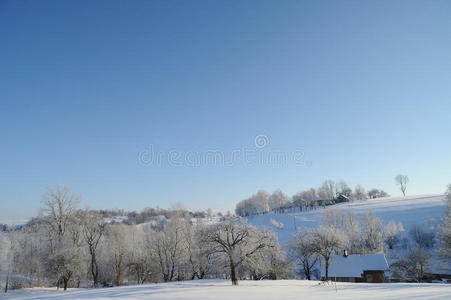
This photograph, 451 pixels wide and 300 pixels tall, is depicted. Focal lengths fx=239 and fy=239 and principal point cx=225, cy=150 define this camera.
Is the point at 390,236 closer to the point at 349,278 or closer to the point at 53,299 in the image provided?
the point at 349,278

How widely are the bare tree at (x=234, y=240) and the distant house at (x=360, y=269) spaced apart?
1908 centimetres

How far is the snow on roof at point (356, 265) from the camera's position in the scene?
35.4m

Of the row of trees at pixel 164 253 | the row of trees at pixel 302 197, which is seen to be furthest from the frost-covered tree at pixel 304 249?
the row of trees at pixel 302 197

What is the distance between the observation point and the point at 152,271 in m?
41.5

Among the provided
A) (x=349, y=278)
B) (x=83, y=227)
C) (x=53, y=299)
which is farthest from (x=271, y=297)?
(x=83, y=227)

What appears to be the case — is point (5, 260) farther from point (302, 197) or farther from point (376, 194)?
point (376, 194)

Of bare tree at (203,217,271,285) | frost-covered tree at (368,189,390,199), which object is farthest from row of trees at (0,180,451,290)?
frost-covered tree at (368,189,390,199)

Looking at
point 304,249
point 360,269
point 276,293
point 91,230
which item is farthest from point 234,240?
point 91,230

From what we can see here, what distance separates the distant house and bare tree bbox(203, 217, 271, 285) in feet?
62.6

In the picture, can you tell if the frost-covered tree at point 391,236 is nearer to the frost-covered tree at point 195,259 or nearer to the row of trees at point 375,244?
the row of trees at point 375,244

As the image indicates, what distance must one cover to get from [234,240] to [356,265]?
24.1 m

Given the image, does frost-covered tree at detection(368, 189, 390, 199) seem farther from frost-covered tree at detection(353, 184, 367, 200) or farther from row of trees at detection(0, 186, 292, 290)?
row of trees at detection(0, 186, 292, 290)

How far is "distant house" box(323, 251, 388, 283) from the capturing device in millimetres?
35031

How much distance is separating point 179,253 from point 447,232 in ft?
128
